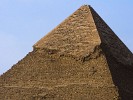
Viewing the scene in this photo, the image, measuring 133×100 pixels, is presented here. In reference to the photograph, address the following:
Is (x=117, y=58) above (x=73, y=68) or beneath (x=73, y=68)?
above

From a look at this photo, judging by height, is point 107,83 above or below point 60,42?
below

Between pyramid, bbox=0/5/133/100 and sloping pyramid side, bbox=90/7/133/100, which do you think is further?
sloping pyramid side, bbox=90/7/133/100

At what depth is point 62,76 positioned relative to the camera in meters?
33.2

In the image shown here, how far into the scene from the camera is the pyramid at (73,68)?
106 ft

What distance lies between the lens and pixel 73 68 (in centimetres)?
3322

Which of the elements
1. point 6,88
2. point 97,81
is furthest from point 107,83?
point 6,88

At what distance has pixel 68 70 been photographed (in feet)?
109

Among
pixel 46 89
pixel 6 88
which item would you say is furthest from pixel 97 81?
pixel 6 88

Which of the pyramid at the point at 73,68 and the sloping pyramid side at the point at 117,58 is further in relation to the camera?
the sloping pyramid side at the point at 117,58

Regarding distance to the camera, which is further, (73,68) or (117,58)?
(117,58)

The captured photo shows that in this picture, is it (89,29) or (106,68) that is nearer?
(106,68)

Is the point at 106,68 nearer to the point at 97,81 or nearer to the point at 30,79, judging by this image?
the point at 97,81

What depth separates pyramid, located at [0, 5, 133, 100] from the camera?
106 feet

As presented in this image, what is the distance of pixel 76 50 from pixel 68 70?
4.27 feet
